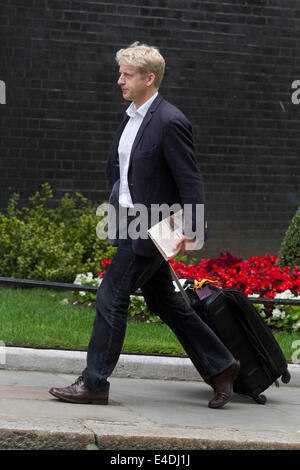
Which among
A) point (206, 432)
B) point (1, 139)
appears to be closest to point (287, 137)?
point (1, 139)

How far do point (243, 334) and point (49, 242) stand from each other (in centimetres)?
444

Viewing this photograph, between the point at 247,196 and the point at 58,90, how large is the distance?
9.26 ft

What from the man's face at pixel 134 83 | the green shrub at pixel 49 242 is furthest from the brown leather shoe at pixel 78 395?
the green shrub at pixel 49 242

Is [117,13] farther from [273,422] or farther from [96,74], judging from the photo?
[273,422]

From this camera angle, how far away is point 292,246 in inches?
377

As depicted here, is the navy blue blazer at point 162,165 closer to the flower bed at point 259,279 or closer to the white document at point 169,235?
the white document at point 169,235

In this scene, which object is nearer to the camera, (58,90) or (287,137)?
(58,90)

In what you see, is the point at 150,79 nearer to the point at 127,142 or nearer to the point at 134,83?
the point at 134,83

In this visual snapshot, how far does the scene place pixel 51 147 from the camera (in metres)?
11.6

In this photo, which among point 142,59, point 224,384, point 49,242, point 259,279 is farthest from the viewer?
point 49,242

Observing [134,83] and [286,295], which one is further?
[286,295]

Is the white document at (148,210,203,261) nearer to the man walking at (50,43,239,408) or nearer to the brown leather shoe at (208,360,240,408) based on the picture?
the man walking at (50,43,239,408)

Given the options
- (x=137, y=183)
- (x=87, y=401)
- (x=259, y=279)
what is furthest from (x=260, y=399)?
(x=259, y=279)

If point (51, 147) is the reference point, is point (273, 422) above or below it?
below
